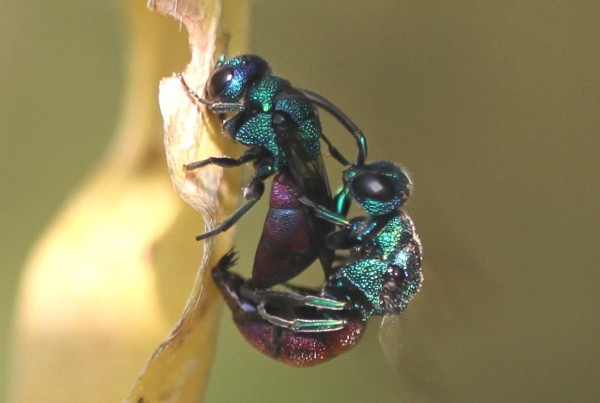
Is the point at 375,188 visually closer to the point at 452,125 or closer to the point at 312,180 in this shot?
the point at 312,180

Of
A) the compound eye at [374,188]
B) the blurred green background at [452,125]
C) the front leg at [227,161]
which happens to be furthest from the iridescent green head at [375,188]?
the blurred green background at [452,125]

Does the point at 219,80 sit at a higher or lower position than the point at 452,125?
higher

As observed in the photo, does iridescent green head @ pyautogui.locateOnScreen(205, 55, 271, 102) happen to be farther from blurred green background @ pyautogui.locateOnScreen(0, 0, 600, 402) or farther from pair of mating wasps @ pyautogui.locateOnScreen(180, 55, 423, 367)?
blurred green background @ pyautogui.locateOnScreen(0, 0, 600, 402)

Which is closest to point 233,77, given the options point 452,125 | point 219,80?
point 219,80

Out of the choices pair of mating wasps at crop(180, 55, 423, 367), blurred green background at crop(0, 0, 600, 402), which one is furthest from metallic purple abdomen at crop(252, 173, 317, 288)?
blurred green background at crop(0, 0, 600, 402)

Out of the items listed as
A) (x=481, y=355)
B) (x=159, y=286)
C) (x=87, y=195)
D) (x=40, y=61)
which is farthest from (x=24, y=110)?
(x=481, y=355)

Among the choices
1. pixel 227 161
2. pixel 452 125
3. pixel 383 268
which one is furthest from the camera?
pixel 452 125

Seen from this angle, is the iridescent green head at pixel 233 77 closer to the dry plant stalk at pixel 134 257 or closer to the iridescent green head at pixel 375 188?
the dry plant stalk at pixel 134 257
